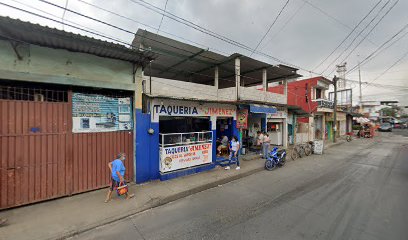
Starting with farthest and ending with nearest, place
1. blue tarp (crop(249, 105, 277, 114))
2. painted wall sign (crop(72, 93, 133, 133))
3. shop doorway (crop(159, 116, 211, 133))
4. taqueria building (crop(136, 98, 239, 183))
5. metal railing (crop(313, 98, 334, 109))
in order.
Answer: metal railing (crop(313, 98, 334, 109)), blue tarp (crop(249, 105, 277, 114)), shop doorway (crop(159, 116, 211, 133)), taqueria building (crop(136, 98, 239, 183)), painted wall sign (crop(72, 93, 133, 133))

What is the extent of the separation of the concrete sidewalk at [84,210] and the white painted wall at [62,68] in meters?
3.64

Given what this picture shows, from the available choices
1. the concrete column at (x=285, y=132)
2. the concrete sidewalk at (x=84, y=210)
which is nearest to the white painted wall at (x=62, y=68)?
the concrete sidewalk at (x=84, y=210)

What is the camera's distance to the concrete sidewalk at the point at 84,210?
13.3 ft

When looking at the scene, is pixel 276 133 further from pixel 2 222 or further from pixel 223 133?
pixel 2 222

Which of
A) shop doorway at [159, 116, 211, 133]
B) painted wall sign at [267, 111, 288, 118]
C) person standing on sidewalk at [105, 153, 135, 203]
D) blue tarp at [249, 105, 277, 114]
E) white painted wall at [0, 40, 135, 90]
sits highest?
white painted wall at [0, 40, 135, 90]

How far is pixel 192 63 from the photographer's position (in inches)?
457

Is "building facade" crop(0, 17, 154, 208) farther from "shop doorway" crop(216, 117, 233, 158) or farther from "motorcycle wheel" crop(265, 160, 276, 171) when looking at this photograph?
"motorcycle wheel" crop(265, 160, 276, 171)

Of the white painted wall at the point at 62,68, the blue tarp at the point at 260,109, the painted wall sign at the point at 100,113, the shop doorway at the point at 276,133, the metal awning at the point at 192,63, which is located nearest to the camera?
the white painted wall at the point at 62,68

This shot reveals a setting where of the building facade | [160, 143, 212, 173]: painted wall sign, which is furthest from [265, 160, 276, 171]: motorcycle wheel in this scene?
the building facade

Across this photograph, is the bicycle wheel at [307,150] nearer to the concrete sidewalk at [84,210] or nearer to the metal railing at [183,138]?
the metal railing at [183,138]

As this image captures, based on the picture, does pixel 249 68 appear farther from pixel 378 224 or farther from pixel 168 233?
pixel 168 233

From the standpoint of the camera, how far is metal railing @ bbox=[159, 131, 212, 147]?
7598 millimetres

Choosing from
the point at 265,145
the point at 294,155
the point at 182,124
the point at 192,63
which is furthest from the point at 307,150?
the point at 192,63

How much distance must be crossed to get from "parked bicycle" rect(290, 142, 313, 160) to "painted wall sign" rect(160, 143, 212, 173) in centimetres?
665
